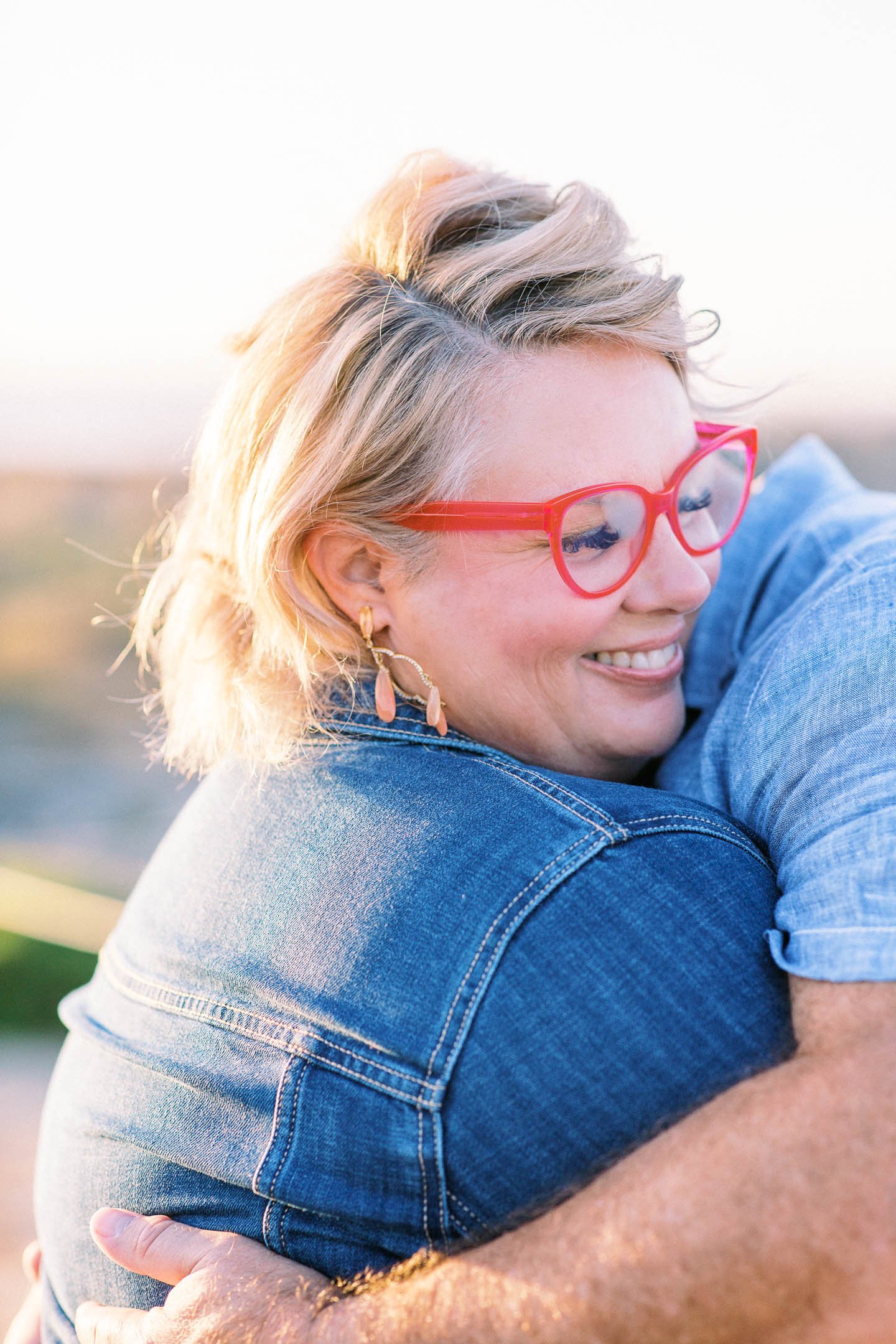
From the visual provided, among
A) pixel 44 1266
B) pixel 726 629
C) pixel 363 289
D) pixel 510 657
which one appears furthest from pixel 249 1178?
pixel 363 289

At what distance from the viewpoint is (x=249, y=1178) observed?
4.65 ft

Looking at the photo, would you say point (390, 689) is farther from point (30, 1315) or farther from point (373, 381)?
point (30, 1315)

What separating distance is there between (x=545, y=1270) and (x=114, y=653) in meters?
13.5

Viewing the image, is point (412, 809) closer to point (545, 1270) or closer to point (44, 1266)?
point (545, 1270)

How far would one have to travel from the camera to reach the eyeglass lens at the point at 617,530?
1.75 meters

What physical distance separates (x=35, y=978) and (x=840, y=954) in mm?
3590

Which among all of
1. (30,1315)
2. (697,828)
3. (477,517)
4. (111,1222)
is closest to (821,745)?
(697,828)

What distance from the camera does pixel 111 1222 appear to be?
61.3 inches

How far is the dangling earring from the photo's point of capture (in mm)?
1776

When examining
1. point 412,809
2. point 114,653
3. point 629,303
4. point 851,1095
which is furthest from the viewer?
point 114,653

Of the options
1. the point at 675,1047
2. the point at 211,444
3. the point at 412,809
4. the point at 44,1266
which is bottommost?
the point at 44,1266

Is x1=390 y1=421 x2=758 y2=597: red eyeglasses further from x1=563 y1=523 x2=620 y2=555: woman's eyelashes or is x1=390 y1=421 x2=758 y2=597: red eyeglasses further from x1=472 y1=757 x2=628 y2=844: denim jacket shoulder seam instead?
x1=472 y1=757 x2=628 y2=844: denim jacket shoulder seam

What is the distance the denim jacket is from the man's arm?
0.08 meters

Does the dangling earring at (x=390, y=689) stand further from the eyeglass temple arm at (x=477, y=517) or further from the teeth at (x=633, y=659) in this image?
the teeth at (x=633, y=659)
